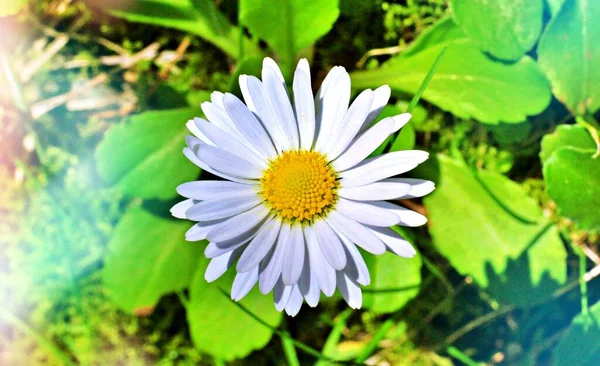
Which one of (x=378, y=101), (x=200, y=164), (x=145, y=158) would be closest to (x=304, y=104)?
(x=378, y=101)

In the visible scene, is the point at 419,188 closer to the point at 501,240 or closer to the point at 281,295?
the point at 281,295

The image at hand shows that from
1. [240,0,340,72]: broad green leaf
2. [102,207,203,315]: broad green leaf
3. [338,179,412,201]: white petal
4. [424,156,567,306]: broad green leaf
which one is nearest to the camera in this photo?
[338,179,412,201]: white petal

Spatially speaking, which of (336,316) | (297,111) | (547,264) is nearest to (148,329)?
(336,316)

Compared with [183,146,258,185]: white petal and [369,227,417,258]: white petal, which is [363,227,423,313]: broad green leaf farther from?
[183,146,258,185]: white petal

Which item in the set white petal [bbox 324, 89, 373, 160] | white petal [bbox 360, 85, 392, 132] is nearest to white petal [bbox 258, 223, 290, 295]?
white petal [bbox 324, 89, 373, 160]

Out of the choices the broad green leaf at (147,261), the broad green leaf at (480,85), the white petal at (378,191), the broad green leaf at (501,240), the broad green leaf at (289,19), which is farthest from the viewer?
the broad green leaf at (147,261)

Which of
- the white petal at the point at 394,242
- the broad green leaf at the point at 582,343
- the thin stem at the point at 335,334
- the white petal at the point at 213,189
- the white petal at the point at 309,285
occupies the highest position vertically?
the white petal at the point at 213,189

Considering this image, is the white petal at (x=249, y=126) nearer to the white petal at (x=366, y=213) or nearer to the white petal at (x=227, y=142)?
the white petal at (x=227, y=142)

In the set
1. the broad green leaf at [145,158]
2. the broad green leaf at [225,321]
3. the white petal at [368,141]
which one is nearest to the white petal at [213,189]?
the white petal at [368,141]
